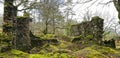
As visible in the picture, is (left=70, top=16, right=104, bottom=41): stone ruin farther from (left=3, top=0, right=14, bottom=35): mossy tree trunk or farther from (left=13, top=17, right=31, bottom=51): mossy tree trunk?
(left=3, top=0, right=14, bottom=35): mossy tree trunk

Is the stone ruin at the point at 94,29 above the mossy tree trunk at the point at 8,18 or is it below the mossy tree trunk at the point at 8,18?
below

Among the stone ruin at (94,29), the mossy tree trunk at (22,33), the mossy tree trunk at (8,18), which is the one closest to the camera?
the mossy tree trunk at (8,18)

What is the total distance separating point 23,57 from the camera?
1006 centimetres

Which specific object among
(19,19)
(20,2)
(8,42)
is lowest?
(8,42)

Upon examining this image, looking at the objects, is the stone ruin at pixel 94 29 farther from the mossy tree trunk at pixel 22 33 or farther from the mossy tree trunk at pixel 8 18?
the mossy tree trunk at pixel 8 18

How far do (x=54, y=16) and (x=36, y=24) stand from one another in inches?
295

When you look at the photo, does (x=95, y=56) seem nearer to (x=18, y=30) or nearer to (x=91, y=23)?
(x=18, y=30)

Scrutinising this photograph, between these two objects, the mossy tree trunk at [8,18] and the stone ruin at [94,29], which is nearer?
the mossy tree trunk at [8,18]

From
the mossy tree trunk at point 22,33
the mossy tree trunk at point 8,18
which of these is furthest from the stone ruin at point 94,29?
the mossy tree trunk at point 8,18

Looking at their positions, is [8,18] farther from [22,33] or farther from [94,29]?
[94,29]

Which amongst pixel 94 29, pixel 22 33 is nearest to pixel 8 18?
pixel 22 33

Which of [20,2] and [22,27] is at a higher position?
[20,2]

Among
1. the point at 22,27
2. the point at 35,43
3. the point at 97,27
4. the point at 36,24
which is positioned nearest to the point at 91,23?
the point at 97,27

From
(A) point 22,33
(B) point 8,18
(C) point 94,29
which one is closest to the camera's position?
(B) point 8,18
